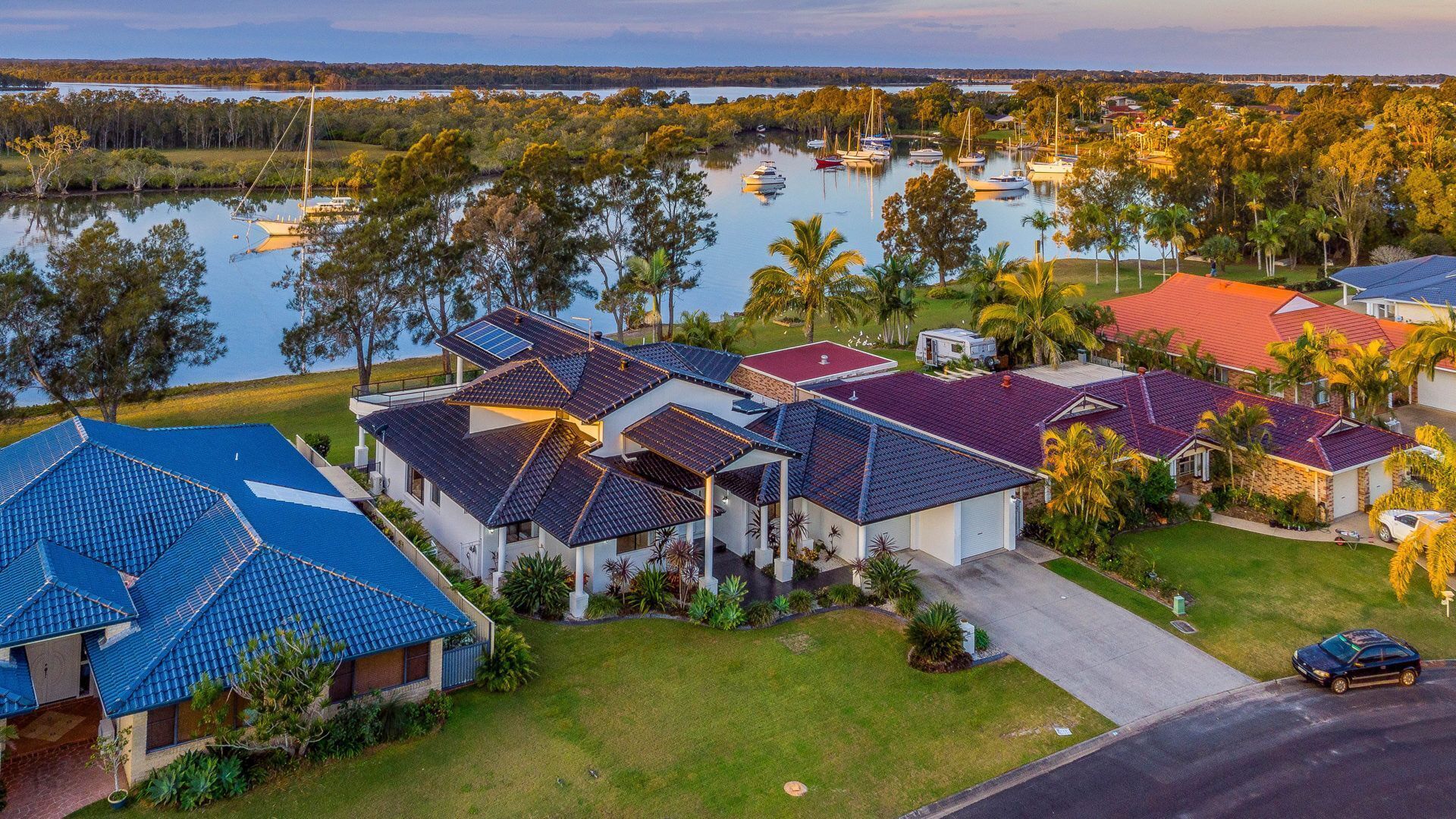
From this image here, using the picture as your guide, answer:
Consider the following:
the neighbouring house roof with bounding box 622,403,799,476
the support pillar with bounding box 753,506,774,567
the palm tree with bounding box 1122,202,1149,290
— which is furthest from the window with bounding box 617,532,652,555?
the palm tree with bounding box 1122,202,1149,290

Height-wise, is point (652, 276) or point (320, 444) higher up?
point (652, 276)

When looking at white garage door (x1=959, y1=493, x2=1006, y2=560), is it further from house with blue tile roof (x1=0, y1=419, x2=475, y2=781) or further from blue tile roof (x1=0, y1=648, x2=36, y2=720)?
blue tile roof (x1=0, y1=648, x2=36, y2=720)

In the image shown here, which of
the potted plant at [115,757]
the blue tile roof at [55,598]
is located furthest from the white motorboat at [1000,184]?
the potted plant at [115,757]

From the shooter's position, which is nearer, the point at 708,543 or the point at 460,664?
the point at 460,664

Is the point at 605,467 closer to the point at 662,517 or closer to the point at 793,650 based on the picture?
the point at 662,517

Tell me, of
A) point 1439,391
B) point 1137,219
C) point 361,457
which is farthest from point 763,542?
point 1137,219

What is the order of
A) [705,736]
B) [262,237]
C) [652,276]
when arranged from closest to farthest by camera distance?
[705,736] → [652,276] → [262,237]

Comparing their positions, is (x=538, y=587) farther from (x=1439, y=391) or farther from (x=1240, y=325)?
(x=1439, y=391)
